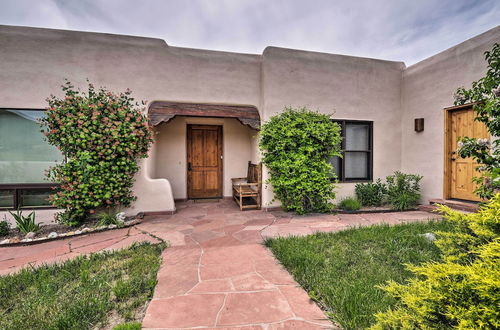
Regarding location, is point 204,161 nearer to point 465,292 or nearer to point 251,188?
point 251,188

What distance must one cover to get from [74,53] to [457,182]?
8.41 m

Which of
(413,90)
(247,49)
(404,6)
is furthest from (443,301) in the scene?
(247,49)

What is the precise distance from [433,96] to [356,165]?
2.25 meters

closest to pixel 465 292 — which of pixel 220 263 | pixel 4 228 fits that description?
pixel 220 263

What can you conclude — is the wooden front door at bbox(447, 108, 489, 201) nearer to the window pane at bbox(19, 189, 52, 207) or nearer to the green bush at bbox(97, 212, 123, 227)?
the green bush at bbox(97, 212, 123, 227)

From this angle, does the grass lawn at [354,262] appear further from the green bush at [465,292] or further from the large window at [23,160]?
the large window at [23,160]

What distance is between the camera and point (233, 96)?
5.05 meters

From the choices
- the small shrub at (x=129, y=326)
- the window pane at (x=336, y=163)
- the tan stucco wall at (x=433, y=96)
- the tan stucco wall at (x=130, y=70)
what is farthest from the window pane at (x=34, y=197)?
the tan stucco wall at (x=433, y=96)

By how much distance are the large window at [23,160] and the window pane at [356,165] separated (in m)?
6.51

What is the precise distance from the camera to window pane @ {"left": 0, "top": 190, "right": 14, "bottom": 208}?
4262mm

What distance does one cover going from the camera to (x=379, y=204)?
5438mm

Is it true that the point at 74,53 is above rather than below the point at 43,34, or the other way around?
below

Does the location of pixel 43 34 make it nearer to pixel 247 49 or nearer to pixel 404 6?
pixel 247 49

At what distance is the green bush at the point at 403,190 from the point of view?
199 inches
